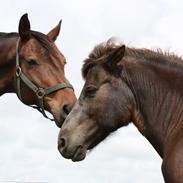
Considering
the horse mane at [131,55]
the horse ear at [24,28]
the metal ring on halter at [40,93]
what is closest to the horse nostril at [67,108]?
the metal ring on halter at [40,93]

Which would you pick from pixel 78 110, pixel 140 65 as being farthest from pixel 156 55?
pixel 78 110

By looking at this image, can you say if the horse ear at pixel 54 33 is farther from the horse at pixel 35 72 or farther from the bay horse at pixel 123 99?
the bay horse at pixel 123 99

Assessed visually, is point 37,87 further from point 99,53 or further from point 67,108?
point 99,53

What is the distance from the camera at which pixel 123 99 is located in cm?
862

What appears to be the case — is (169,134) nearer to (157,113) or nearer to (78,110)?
(157,113)

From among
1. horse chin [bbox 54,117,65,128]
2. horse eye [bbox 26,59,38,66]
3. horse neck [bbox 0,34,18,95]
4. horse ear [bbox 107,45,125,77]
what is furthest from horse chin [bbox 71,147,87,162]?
horse neck [bbox 0,34,18,95]

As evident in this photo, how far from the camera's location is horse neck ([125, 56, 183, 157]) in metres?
8.33

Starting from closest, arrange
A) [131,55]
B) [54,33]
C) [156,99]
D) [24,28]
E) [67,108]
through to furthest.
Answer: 1. [156,99]
2. [131,55]
3. [67,108]
4. [24,28]
5. [54,33]

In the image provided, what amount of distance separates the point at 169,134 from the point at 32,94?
3098mm

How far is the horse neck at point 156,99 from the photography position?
833cm

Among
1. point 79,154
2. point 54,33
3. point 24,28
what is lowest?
point 79,154

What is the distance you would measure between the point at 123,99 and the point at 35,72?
2214mm

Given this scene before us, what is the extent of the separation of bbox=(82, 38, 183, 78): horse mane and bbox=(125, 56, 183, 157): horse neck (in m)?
0.12

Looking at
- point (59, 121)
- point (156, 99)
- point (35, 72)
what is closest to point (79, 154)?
point (59, 121)
